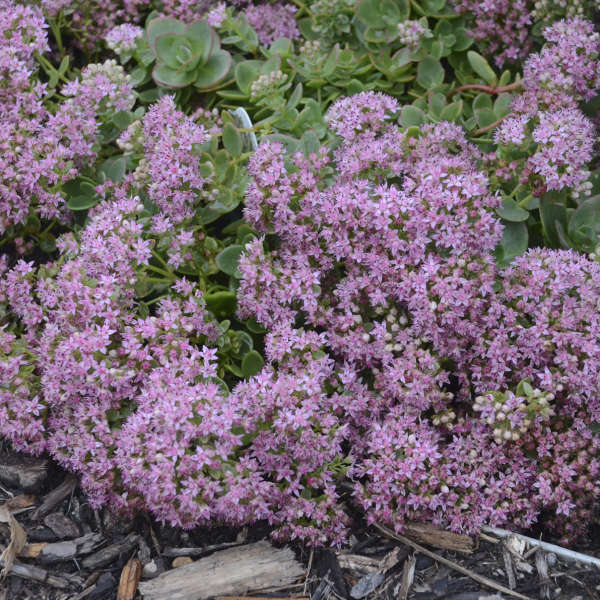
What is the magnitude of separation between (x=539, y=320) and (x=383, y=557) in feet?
3.15

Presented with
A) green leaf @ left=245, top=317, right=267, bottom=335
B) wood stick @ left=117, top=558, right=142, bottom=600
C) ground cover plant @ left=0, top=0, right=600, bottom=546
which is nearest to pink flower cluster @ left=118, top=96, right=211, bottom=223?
ground cover plant @ left=0, top=0, right=600, bottom=546

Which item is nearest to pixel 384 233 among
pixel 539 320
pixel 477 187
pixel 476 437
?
pixel 477 187

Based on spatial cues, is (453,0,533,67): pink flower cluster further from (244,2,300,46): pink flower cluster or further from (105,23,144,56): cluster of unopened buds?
(105,23,144,56): cluster of unopened buds

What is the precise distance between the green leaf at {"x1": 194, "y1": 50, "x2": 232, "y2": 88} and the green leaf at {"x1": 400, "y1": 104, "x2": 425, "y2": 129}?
866mm

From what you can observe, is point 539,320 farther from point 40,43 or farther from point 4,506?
point 40,43

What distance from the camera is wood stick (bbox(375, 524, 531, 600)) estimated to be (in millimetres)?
2381

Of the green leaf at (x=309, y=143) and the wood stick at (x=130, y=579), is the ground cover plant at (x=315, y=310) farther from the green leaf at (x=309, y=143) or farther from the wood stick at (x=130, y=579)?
the wood stick at (x=130, y=579)

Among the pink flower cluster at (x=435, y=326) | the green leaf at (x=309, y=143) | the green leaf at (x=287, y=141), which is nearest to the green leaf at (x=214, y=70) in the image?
the green leaf at (x=287, y=141)

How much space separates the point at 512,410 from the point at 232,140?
5.09ft

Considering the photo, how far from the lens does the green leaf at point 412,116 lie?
3.26 metres

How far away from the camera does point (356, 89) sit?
3488 millimetres

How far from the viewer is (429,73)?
3.57 meters

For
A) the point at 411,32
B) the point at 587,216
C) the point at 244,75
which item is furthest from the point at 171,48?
the point at 587,216

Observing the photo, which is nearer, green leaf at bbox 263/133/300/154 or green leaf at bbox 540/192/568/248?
green leaf at bbox 540/192/568/248
